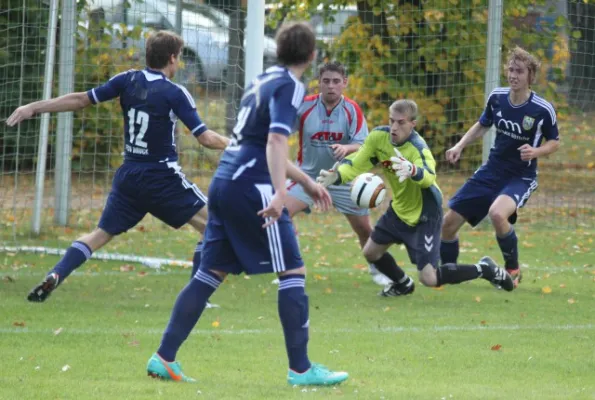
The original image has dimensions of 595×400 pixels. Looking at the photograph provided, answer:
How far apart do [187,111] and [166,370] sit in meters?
2.36

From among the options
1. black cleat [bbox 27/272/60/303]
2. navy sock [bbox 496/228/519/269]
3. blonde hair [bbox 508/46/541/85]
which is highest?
blonde hair [bbox 508/46/541/85]

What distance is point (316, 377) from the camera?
223 inches

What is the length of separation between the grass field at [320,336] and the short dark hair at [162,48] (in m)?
1.77

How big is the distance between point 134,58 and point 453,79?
4.43 metres

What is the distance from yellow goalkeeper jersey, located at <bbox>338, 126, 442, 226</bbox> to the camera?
8.04 m

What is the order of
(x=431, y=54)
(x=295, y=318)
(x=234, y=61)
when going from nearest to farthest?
1. (x=295, y=318)
2. (x=234, y=61)
3. (x=431, y=54)

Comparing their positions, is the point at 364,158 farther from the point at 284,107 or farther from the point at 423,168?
the point at 284,107

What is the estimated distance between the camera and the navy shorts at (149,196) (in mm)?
7926

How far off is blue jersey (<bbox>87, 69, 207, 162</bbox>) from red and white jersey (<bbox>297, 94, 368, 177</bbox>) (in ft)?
5.43

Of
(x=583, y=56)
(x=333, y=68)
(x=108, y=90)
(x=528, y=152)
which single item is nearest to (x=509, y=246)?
(x=528, y=152)

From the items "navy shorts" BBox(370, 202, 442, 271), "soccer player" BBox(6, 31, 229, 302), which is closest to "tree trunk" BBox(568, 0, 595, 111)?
"navy shorts" BBox(370, 202, 442, 271)

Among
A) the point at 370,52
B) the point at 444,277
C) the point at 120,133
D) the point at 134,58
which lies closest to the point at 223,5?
the point at 134,58

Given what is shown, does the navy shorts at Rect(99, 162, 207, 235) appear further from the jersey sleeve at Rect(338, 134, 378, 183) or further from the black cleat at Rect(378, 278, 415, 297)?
the black cleat at Rect(378, 278, 415, 297)

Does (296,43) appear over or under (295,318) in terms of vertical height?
over
